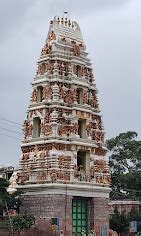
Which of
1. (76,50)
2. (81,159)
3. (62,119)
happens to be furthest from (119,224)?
(76,50)

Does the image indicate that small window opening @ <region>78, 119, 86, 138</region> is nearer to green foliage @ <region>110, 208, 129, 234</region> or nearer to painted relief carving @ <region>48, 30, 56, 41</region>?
painted relief carving @ <region>48, 30, 56, 41</region>

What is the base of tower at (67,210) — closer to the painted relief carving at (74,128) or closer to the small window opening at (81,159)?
the small window opening at (81,159)

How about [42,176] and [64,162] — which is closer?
[42,176]

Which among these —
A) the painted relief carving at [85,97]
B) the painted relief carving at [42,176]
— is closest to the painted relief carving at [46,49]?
the painted relief carving at [85,97]

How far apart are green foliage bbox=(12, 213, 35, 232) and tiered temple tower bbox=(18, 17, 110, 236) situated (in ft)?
5.28

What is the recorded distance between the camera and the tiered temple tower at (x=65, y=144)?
3681 cm

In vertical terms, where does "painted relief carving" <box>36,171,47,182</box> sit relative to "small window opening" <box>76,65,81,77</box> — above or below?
below

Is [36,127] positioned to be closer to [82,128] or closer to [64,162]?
[82,128]

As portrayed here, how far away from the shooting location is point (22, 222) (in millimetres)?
34531

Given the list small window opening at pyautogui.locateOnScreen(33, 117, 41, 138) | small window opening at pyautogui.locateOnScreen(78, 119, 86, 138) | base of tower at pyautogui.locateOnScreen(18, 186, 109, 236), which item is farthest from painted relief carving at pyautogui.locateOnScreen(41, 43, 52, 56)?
base of tower at pyautogui.locateOnScreen(18, 186, 109, 236)

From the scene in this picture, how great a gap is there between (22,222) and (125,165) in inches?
1144

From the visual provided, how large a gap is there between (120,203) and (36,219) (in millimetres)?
15517

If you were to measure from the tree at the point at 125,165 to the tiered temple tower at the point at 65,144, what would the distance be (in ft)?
56.5

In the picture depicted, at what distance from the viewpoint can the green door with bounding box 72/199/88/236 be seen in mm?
37844
